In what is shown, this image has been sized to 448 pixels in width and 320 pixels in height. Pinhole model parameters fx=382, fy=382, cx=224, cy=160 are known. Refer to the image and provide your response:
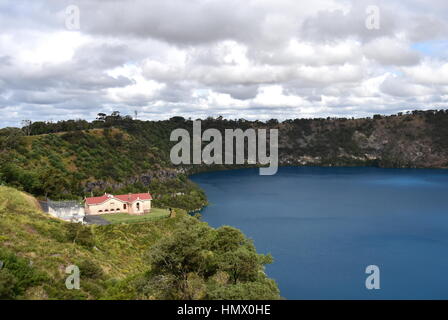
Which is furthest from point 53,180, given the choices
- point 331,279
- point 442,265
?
point 442,265

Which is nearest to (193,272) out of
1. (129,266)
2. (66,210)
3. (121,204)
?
(129,266)

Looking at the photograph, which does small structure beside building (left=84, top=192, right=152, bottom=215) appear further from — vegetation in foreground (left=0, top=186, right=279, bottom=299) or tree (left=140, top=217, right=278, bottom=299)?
tree (left=140, top=217, right=278, bottom=299)

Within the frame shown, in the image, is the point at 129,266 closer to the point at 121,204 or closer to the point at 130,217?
the point at 130,217

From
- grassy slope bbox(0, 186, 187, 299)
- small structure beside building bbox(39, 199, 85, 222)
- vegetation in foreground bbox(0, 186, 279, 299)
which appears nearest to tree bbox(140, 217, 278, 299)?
vegetation in foreground bbox(0, 186, 279, 299)

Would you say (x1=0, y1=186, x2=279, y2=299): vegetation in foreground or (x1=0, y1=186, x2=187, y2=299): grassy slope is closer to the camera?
(x1=0, y1=186, x2=279, y2=299): vegetation in foreground

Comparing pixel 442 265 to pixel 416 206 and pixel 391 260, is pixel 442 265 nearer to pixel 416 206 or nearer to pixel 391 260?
pixel 391 260

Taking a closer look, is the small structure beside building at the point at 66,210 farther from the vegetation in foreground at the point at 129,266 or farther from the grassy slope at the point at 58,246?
the vegetation in foreground at the point at 129,266
